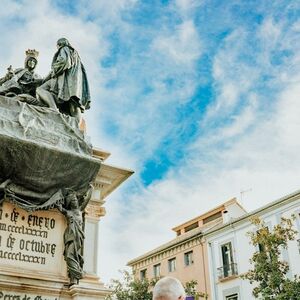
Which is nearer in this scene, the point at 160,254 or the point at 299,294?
the point at 299,294

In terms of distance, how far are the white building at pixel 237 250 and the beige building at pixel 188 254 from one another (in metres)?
0.84

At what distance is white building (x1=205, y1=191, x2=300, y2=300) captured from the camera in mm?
25247

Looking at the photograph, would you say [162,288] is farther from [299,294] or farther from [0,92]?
[299,294]

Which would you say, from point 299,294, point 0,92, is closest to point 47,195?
point 0,92

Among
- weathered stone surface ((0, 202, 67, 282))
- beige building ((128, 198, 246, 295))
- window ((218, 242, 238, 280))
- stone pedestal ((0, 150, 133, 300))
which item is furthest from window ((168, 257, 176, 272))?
weathered stone surface ((0, 202, 67, 282))

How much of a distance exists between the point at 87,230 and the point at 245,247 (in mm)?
23168

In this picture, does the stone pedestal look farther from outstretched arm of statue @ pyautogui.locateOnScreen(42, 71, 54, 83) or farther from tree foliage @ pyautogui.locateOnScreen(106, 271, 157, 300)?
tree foliage @ pyautogui.locateOnScreen(106, 271, 157, 300)

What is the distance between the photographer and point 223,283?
28516 millimetres

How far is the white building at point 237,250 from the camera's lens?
25.2 meters

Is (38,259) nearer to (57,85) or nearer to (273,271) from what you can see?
(57,85)

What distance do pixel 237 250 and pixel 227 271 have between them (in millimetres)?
1457

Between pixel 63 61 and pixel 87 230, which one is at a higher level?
pixel 63 61

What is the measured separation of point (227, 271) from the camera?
28.6 meters

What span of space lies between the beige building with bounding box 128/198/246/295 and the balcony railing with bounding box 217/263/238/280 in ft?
4.17
